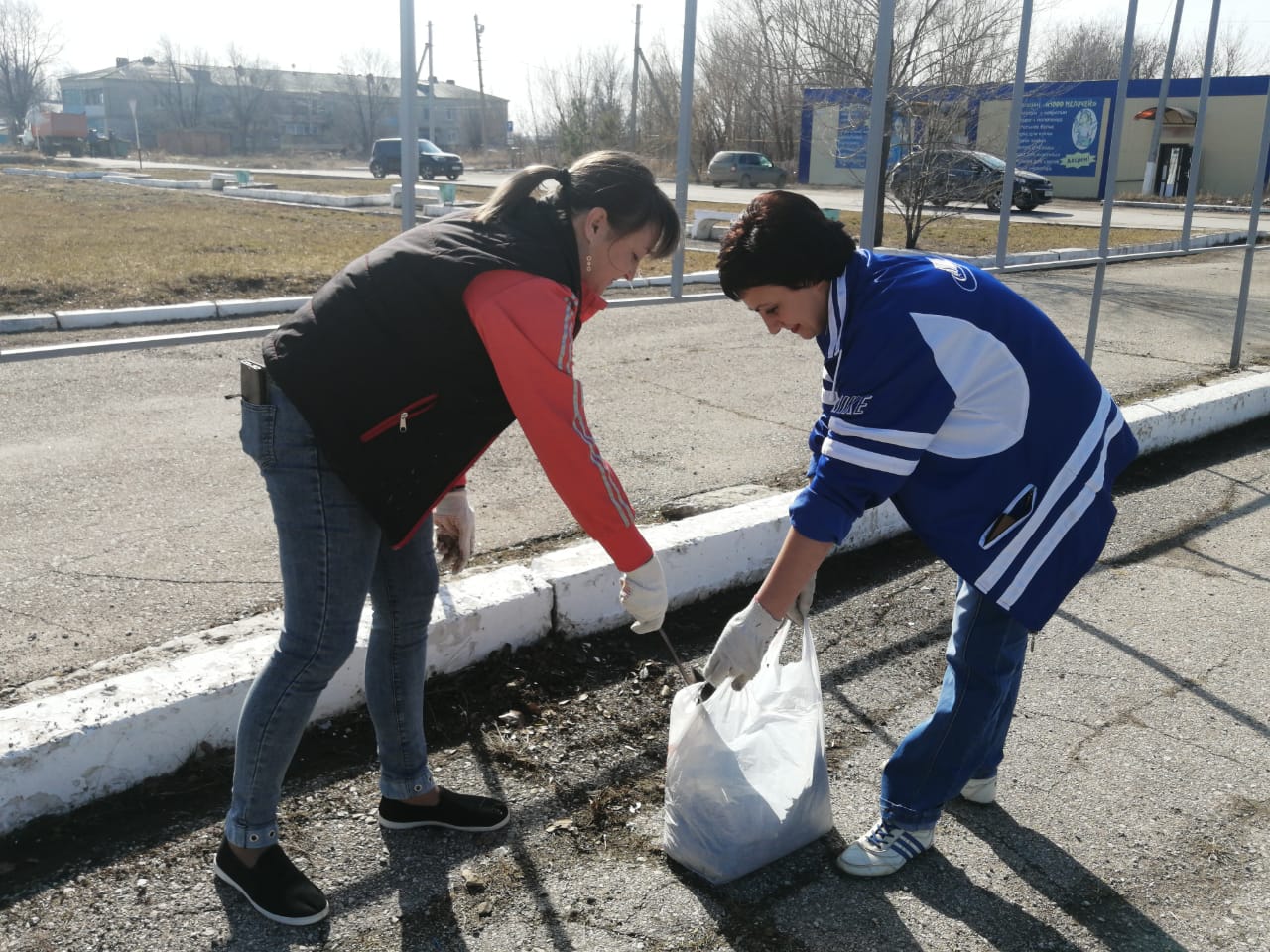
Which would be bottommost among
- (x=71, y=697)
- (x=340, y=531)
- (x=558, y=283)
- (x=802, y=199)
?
(x=71, y=697)

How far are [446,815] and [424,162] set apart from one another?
1288 inches

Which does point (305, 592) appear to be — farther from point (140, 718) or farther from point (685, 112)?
point (685, 112)

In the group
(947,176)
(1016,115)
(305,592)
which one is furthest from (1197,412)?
(947,176)

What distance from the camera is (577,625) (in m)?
3.54

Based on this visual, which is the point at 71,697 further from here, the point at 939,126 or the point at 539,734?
the point at 939,126

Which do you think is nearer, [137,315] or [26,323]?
[26,323]

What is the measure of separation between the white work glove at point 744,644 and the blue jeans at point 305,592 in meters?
0.69

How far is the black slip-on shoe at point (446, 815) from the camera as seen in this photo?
8.40 ft

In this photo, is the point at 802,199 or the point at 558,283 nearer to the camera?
the point at 558,283

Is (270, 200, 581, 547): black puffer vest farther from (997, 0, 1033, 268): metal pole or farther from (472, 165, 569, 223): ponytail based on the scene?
(997, 0, 1033, 268): metal pole

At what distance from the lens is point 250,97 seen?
79625 mm

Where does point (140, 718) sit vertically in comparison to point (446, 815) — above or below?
above

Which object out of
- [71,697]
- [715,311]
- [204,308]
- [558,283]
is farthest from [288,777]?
[715,311]

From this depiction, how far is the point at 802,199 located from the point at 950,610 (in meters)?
2.17
